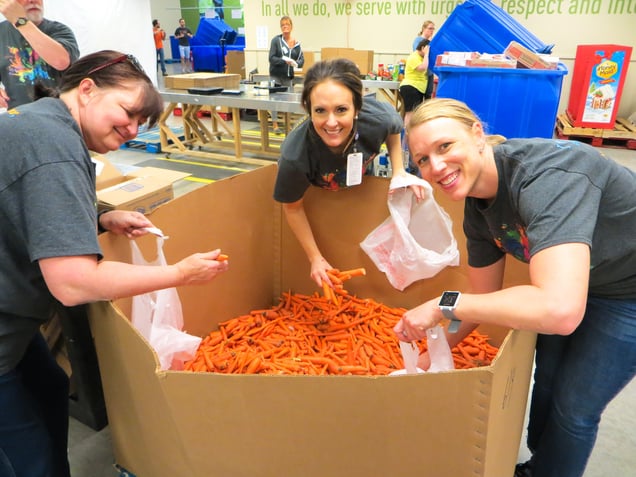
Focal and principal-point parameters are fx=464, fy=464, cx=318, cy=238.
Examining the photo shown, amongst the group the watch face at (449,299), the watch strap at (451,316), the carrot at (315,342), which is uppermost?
the watch face at (449,299)

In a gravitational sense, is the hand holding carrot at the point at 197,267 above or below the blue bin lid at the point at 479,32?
below

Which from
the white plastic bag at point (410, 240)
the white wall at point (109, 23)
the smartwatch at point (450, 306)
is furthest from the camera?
the white wall at point (109, 23)

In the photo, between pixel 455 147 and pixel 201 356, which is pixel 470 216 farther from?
pixel 201 356

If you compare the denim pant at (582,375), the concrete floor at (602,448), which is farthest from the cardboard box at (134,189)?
the denim pant at (582,375)

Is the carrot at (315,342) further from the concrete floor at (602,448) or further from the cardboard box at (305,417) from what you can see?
the cardboard box at (305,417)

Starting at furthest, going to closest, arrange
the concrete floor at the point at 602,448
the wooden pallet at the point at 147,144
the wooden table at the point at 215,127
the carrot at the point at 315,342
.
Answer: the wooden pallet at the point at 147,144, the wooden table at the point at 215,127, the carrot at the point at 315,342, the concrete floor at the point at 602,448

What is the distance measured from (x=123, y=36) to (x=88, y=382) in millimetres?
5068

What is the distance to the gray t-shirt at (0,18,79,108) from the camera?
1.98 meters

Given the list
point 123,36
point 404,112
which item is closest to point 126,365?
point 404,112

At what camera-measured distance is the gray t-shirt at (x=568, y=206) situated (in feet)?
2.48

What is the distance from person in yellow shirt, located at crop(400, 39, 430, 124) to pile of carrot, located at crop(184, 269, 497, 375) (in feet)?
10.1

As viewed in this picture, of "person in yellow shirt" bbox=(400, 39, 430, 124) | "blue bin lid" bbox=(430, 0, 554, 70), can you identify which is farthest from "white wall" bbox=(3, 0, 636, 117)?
"blue bin lid" bbox=(430, 0, 554, 70)

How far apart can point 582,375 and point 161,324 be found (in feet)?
3.50

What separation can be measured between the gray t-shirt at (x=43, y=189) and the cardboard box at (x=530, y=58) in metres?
2.86
